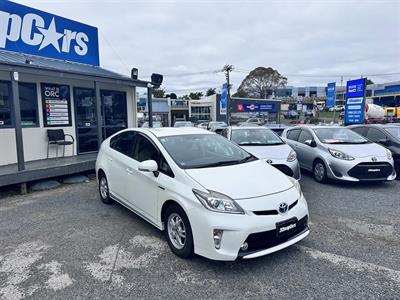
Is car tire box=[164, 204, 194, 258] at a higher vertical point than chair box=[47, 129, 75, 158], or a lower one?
lower

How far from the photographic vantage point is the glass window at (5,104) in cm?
725

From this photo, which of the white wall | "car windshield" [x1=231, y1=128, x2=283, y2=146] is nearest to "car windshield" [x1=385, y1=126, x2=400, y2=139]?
"car windshield" [x1=231, y1=128, x2=283, y2=146]

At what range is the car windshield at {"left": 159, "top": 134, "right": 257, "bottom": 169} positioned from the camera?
3695 mm

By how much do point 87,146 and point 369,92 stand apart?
2487 inches

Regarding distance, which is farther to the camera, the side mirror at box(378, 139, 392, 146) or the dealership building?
the side mirror at box(378, 139, 392, 146)

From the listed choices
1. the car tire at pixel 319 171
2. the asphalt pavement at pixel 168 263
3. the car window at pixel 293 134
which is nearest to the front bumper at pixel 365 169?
the car tire at pixel 319 171

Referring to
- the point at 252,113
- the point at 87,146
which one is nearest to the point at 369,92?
the point at 252,113

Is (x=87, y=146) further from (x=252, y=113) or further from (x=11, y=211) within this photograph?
(x=252, y=113)

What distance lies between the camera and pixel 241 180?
10.7 feet

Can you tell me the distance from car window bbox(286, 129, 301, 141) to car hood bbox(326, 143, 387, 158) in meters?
1.55

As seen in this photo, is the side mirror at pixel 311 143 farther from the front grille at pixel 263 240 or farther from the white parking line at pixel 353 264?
the front grille at pixel 263 240

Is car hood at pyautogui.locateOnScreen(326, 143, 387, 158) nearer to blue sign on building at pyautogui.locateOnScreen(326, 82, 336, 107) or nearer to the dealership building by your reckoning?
the dealership building

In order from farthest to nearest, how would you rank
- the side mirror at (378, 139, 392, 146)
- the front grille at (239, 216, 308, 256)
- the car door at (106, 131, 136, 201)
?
the side mirror at (378, 139, 392, 146), the car door at (106, 131, 136, 201), the front grille at (239, 216, 308, 256)

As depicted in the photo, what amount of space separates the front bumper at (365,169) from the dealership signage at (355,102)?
27.1 ft
